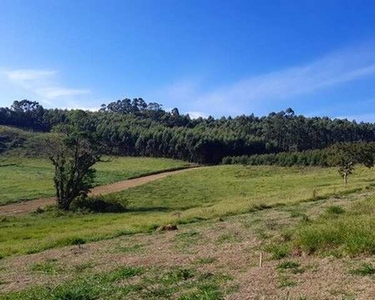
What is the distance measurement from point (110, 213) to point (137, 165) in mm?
79982

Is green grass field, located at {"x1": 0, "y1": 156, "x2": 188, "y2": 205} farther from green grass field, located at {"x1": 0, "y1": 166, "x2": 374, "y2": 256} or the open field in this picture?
the open field

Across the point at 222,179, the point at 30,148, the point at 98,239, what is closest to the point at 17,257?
the point at 98,239

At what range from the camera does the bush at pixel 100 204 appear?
61.2 metres

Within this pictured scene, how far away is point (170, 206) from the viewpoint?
6197 centimetres

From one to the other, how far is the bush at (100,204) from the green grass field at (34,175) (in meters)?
5.43

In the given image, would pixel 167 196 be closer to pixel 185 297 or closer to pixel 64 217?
pixel 64 217

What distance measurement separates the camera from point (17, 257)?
93.3 ft

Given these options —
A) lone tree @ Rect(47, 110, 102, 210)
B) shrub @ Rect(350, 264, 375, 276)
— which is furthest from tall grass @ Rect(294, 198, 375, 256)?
lone tree @ Rect(47, 110, 102, 210)

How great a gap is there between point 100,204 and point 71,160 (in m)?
7.56

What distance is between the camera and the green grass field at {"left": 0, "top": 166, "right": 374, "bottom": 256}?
36531 millimetres

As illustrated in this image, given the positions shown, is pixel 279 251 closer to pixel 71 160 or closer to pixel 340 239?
pixel 340 239

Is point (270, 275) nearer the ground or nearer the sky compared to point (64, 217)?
nearer the sky

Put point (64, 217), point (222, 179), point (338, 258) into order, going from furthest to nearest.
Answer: point (222, 179) → point (64, 217) → point (338, 258)

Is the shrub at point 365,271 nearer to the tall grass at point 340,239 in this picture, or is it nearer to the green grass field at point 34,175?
the tall grass at point 340,239
